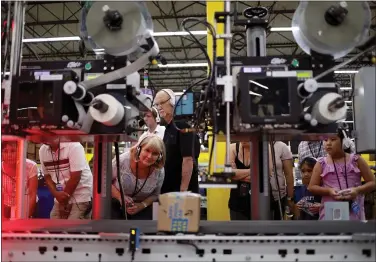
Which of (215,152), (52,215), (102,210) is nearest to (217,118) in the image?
(215,152)

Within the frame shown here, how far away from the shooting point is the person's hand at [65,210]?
2.96m

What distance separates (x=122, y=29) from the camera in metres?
1.69

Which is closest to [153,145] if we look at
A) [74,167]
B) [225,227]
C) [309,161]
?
[74,167]

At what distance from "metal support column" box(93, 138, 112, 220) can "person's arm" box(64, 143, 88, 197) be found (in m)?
1.11

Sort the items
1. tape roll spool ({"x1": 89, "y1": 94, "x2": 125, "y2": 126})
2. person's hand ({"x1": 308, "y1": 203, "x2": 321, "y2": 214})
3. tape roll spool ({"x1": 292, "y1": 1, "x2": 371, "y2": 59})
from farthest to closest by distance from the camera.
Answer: person's hand ({"x1": 308, "y1": 203, "x2": 321, "y2": 214}), tape roll spool ({"x1": 292, "y1": 1, "x2": 371, "y2": 59}), tape roll spool ({"x1": 89, "y1": 94, "x2": 125, "y2": 126})

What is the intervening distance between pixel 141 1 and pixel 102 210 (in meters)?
0.95

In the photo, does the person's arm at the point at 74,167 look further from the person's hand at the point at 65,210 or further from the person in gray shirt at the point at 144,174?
the person in gray shirt at the point at 144,174

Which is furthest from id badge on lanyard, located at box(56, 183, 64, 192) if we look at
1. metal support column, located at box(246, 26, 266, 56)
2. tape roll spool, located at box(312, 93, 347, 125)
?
tape roll spool, located at box(312, 93, 347, 125)

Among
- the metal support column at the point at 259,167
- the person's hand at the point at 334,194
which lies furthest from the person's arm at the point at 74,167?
the person's hand at the point at 334,194

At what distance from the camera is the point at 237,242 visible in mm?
1419

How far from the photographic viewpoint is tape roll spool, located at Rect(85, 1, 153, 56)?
169 centimetres

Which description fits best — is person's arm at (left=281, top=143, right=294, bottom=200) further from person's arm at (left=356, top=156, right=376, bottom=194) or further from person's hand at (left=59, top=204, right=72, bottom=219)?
person's hand at (left=59, top=204, right=72, bottom=219)

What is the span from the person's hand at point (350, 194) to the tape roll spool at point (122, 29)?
4.99 feet

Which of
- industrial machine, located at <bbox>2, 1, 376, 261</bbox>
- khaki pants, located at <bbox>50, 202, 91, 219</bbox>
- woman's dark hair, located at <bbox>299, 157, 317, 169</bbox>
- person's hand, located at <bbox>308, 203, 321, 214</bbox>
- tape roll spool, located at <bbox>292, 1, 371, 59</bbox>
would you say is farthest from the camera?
woman's dark hair, located at <bbox>299, 157, 317, 169</bbox>
